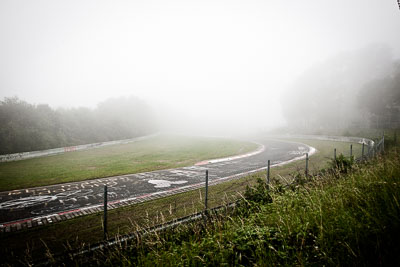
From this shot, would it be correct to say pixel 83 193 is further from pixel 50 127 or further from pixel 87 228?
pixel 50 127

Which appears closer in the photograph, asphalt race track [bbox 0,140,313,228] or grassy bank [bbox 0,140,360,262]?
grassy bank [bbox 0,140,360,262]

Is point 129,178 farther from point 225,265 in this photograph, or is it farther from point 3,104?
point 3,104

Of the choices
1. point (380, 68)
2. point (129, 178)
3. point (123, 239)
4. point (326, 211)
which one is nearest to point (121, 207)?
point (123, 239)

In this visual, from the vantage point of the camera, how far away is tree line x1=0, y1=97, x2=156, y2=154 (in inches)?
1037

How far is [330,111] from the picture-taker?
50.8 m

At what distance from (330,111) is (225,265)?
2345 inches

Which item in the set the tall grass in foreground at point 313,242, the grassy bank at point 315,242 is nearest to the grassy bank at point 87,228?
the tall grass in foreground at point 313,242

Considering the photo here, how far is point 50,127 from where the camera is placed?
109ft

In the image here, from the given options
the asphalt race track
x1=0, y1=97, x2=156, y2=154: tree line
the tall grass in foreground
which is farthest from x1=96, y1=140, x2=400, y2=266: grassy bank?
x1=0, y1=97, x2=156, y2=154: tree line

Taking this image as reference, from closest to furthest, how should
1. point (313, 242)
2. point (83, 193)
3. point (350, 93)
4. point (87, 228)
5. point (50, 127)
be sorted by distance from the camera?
1. point (313, 242)
2. point (87, 228)
3. point (83, 193)
4. point (50, 127)
5. point (350, 93)

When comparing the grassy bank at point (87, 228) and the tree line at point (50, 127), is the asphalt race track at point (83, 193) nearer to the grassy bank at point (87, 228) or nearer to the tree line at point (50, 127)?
the grassy bank at point (87, 228)

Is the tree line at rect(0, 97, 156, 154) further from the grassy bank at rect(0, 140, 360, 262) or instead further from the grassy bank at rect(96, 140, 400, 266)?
the grassy bank at rect(96, 140, 400, 266)

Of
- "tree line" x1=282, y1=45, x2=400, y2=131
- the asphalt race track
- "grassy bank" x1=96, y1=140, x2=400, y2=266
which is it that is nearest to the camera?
"grassy bank" x1=96, y1=140, x2=400, y2=266

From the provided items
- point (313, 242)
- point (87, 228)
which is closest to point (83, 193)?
point (87, 228)
